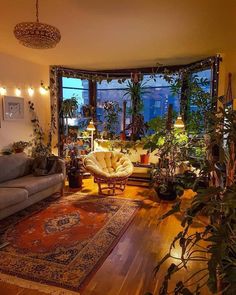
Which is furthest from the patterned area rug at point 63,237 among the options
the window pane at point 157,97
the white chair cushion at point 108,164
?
the window pane at point 157,97

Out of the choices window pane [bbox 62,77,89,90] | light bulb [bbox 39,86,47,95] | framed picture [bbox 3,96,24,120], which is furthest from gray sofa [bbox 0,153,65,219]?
→ window pane [bbox 62,77,89,90]

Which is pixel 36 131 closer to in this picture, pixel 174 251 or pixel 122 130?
pixel 122 130

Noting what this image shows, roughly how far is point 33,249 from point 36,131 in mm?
3262

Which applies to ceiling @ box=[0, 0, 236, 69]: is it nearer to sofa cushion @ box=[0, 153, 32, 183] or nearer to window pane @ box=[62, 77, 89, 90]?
window pane @ box=[62, 77, 89, 90]

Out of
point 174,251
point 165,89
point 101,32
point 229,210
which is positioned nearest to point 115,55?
point 101,32

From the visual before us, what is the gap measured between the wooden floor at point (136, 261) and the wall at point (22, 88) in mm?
2884

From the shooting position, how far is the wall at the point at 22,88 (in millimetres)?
4559

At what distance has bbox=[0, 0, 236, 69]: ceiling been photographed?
256 centimetres

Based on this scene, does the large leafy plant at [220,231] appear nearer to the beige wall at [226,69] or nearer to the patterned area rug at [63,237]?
the patterned area rug at [63,237]

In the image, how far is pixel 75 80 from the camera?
19.6 ft

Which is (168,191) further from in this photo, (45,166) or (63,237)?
(45,166)

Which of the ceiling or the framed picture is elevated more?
the ceiling

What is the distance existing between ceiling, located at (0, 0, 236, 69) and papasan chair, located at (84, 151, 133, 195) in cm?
192

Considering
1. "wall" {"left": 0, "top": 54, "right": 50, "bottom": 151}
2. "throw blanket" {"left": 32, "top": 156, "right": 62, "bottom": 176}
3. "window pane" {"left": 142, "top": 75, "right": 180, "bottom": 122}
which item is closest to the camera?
"throw blanket" {"left": 32, "top": 156, "right": 62, "bottom": 176}
